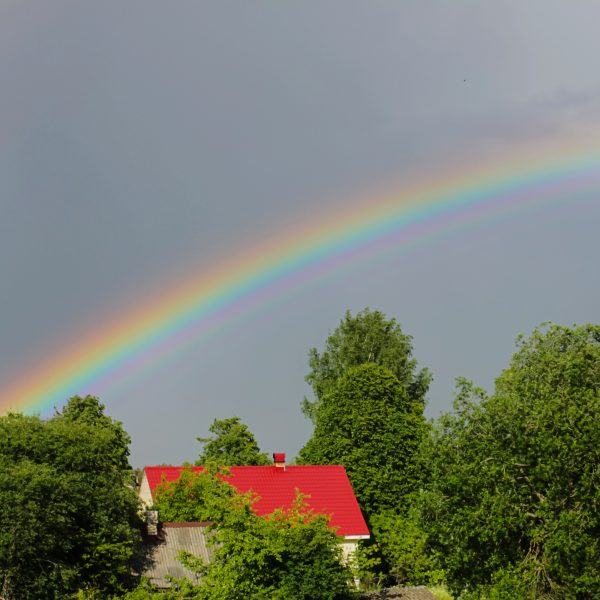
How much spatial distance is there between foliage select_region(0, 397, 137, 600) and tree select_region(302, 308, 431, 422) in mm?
44172

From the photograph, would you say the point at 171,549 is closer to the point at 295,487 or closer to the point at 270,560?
the point at 270,560

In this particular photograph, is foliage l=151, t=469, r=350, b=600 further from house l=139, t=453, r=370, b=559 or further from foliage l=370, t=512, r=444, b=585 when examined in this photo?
foliage l=370, t=512, r=444, b=585

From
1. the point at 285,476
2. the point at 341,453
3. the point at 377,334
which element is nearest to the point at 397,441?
the point at 341,453

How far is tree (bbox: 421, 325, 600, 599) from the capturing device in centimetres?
3025

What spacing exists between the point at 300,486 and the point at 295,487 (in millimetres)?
1365

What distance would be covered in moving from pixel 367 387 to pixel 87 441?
2872cm

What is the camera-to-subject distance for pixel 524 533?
102 feet

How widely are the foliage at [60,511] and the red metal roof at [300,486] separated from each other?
15218mm

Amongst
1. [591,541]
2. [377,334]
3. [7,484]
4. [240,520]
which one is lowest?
[591,541]

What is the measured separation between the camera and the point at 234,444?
78.8 meters

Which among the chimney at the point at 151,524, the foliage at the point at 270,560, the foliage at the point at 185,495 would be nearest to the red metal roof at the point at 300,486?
the foliage at the point at 185,495

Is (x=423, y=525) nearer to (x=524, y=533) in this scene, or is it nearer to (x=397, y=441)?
(x=524, y=533)

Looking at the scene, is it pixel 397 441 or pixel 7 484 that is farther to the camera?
pixel 397 441

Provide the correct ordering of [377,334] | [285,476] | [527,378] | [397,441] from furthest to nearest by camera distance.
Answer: [377,334] → [397,441] → [285,476] → [527,378]
